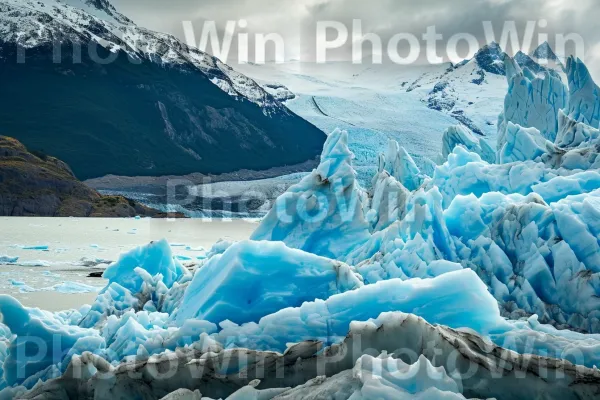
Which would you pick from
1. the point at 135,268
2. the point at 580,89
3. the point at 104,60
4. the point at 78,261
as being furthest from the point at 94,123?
the point at 135,268

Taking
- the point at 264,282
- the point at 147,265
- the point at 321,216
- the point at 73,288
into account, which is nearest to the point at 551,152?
the point at 321,216

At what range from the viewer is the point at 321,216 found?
9031mm

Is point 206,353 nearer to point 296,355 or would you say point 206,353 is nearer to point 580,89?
point 296,355

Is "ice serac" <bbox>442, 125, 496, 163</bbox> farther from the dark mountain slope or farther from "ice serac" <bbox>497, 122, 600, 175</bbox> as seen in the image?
the dark mountain slope

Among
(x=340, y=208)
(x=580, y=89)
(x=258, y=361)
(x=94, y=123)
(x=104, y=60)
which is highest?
(x=104, y=60)

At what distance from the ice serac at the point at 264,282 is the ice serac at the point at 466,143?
16529 mm

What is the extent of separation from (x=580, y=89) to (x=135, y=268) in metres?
16.9

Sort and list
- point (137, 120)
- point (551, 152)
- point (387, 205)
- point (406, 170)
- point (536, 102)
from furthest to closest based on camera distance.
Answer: point (137, 120), point (536, 102), point (406, 170), point (387, 205), point (551, 152)

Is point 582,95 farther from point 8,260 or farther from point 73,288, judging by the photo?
point 8,260

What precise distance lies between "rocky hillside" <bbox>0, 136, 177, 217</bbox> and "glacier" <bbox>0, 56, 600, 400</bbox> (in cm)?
4758

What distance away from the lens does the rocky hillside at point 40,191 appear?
52.5m

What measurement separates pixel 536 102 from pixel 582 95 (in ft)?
6.11

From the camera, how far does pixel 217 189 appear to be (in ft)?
196

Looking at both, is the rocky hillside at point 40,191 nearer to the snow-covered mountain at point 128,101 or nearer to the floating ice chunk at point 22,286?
the snow-covered mountain at point 128,101
